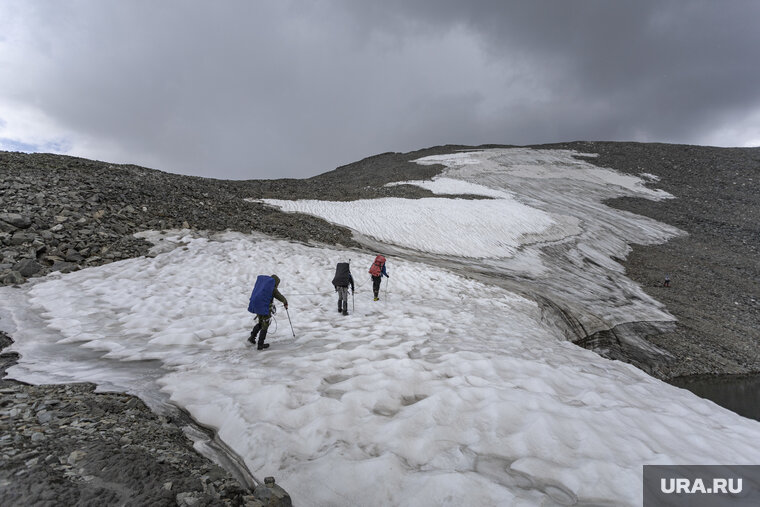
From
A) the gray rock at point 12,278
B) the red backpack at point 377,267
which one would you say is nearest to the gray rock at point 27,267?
the gray rock at point 12,278

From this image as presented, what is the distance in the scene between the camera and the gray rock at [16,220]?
456 inches

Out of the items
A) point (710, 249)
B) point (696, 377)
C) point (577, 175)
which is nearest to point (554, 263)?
point (696, 377)

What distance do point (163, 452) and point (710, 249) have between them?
4126 centimetres

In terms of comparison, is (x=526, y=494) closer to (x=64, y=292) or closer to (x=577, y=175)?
(x=64, y=292)

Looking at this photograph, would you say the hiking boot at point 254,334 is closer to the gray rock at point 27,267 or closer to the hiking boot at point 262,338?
the hiking boot at point 262,338

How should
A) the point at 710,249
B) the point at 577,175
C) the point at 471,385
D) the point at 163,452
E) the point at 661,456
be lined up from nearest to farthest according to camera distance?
the point at 163,452 → the point at 661,456 → the point at 471,385 → the point at 710,249 → the point at 577,175

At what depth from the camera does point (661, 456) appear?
163 inches

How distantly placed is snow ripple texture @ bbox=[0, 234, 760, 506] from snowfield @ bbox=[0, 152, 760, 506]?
0.09 feet

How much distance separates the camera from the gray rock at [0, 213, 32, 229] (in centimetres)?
1159

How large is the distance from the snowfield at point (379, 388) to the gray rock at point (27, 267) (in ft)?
2.74

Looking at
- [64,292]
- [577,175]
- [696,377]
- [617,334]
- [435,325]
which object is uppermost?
[577,175]

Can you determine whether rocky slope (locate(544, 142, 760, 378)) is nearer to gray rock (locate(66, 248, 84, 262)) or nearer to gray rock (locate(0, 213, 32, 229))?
gray rock (locate(66, 248, 84, 262))

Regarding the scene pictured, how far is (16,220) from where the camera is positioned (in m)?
11.7

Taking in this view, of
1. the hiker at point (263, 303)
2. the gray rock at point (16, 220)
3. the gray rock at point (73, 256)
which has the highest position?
the gray rock at point (16, 220)
